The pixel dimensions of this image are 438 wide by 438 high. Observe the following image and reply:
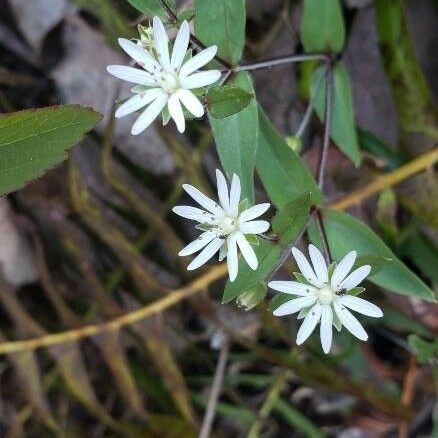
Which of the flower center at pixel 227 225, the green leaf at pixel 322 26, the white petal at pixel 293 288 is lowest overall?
the white petal at pixel 293 288

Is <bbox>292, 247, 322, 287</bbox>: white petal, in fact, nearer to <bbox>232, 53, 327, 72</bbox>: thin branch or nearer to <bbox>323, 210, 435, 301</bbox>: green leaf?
<bbox>323, 210, 435, 301</bbox>: green leaf

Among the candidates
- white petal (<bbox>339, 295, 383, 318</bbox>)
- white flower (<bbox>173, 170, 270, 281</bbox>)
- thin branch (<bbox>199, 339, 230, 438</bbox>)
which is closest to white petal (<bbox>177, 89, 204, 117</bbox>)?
white flower (<bbox>173, 170, 270, 281</bbox>)

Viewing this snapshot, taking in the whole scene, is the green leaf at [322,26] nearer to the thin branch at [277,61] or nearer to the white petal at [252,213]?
the thin branch at [277,61]

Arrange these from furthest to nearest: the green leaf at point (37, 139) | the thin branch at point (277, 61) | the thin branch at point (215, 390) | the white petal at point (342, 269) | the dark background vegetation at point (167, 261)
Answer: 1. the thin branch at point (215, 390)
2. the dark background vegetation at point (167, 261)
3. the thin branch at point (277, 61)
4. the white petal at point (342, 269)
5. the green leaf at point (37, 139)

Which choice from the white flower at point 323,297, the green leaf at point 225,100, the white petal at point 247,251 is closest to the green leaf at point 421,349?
the white flower at point 323,297

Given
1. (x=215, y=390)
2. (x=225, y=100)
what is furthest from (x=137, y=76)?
(x=215, y=390)

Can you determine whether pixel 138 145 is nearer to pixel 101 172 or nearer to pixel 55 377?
pixel 101 172
